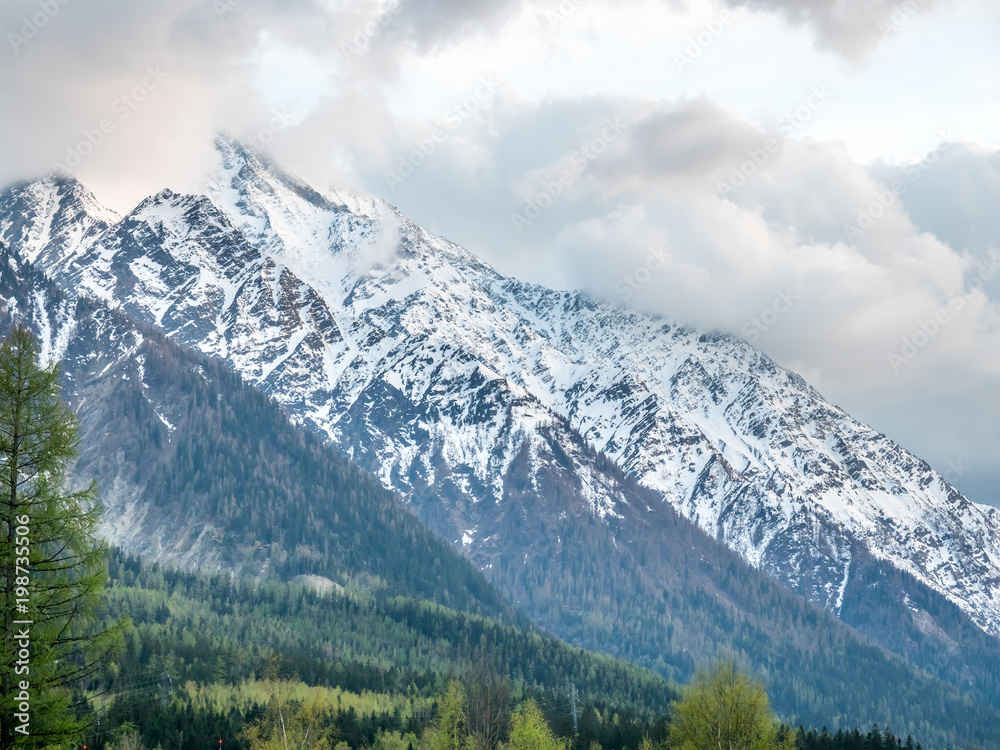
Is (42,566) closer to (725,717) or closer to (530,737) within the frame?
(725,717)

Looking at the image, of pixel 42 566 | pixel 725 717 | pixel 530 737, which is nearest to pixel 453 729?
pixel 530 737

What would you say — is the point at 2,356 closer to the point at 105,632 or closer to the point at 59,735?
the point at 105,632

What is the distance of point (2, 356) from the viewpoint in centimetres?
4147

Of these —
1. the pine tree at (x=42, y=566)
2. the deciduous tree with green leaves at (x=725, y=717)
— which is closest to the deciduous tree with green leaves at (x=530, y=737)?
the deciduous tree with green leaves at (x=725, y=717)

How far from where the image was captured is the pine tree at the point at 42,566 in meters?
39.1

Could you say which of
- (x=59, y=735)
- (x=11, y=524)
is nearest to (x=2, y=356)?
(x=11, y=524)

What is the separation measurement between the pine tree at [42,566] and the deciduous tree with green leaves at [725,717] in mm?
63839

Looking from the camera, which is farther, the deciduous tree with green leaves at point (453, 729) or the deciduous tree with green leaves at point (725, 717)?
the deciduous tree with green leaves at point (453, 729)

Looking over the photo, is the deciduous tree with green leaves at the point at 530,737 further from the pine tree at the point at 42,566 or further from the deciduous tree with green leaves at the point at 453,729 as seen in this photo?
the pine tree at the point at 42,566

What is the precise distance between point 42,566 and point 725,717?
68.2m

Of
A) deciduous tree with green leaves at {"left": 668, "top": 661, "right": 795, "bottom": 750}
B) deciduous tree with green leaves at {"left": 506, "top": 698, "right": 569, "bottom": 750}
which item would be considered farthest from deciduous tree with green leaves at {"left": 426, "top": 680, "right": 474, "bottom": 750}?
deciduous tree with green leaves at {"left": 668, "top": 661, "right": 795, "bottom": 750}

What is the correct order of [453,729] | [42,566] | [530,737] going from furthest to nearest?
[453,729]
[530,737]
[42,566]

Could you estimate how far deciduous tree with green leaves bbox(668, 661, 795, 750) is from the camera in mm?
93812

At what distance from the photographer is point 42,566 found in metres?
40.3
